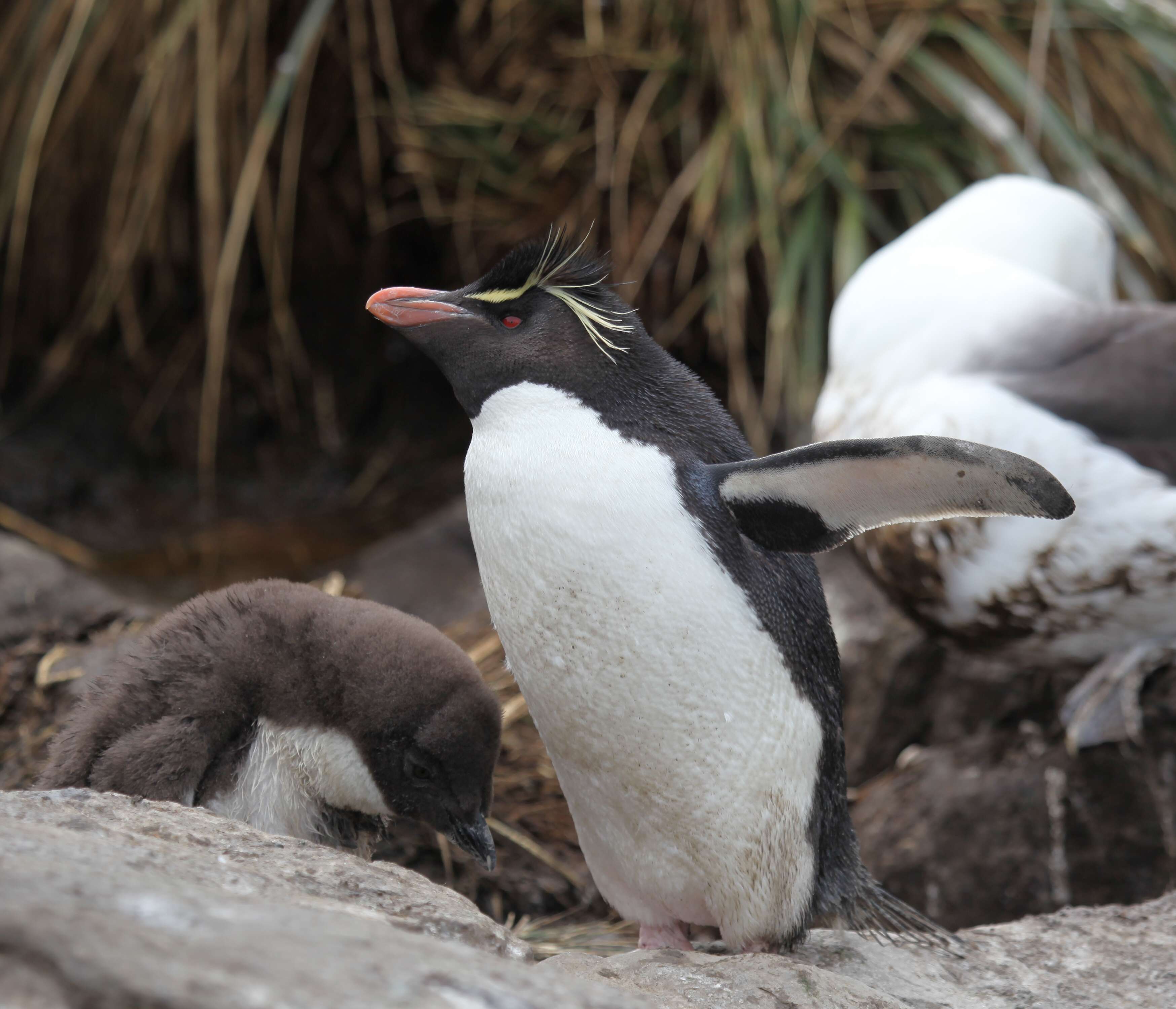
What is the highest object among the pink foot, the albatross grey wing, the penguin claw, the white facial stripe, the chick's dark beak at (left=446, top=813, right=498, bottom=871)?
the albatross grey wing

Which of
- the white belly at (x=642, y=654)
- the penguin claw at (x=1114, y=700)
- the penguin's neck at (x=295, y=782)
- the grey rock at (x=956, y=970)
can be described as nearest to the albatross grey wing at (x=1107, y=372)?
the penguin claw at (x=1114, y=700)

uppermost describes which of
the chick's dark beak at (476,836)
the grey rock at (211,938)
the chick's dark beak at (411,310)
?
the chick's dark beak at (411,310)

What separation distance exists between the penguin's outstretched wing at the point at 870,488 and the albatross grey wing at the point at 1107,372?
1.31 meters

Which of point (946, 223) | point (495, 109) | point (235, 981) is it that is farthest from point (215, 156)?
point (235, 981)

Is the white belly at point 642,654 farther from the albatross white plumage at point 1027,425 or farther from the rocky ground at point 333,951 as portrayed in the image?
the albatross white plumage at point 1027,425

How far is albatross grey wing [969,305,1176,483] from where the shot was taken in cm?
312

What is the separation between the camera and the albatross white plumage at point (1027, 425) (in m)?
3.10

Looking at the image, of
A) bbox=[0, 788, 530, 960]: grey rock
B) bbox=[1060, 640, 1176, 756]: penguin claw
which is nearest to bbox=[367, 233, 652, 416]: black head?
bbox=[0, 788, 530, 960]: grey rock

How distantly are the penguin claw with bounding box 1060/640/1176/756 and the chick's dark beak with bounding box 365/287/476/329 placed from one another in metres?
1.94

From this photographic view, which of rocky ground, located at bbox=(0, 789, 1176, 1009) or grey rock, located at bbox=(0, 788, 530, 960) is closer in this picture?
rocky ground, located at bbox=(0, 789, 1176, 1009)

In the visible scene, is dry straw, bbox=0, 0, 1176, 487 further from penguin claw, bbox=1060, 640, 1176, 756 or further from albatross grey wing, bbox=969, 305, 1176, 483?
penguin claw, bbox=1060, 640, 1176, 756

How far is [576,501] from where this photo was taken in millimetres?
1955

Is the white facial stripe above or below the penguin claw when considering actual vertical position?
above

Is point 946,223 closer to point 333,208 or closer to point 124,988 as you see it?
point 333,208
